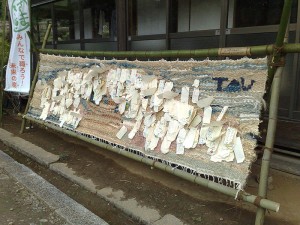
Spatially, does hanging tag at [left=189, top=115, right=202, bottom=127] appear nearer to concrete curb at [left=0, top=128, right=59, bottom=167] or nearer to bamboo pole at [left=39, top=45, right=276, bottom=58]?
bamboo pole at [left=39, top=45, right=276, bottom=58]

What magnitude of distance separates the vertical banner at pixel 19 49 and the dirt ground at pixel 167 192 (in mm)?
1596

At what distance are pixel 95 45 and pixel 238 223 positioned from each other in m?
4.83

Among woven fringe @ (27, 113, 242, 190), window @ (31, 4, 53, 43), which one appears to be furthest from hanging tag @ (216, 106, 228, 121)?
window @ (31, 4, 53, 43)

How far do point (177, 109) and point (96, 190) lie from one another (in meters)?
1.34

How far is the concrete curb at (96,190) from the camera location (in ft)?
8.05

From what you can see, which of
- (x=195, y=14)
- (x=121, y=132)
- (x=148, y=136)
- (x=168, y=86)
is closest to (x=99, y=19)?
(x=195, y=14)

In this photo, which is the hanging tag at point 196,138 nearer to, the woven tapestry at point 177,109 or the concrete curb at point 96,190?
the woven tapestry at point 177,109

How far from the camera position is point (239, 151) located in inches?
81.0

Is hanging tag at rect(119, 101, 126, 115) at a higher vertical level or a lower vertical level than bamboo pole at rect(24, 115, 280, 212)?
higher

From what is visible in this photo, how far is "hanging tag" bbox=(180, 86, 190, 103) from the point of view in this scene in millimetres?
2469

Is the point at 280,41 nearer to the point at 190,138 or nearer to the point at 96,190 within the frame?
the point at 190,138

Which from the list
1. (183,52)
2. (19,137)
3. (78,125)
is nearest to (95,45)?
(19,137)

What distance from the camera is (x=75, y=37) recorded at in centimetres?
711

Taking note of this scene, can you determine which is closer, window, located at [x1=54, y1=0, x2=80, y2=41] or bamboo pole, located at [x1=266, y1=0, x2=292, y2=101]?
bamboo pole, located at [x1=266, y1=0, x2=292, y2=101]
